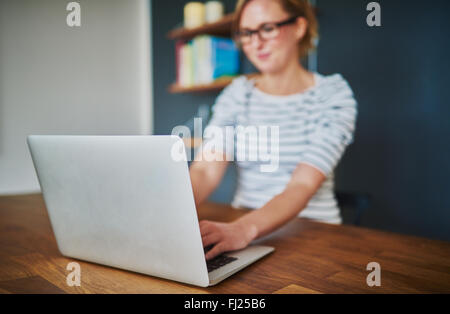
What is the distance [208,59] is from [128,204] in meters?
1.87

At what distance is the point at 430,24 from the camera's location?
62.0 inches

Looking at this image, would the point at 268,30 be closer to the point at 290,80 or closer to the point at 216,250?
the point at 290,80

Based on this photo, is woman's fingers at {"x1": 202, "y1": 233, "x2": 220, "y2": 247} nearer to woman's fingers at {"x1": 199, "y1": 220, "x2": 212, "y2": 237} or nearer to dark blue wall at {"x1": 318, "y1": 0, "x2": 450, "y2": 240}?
woman's fingers at {"x1": 199, "y1": 220, "x2": 212, "y2": 237}

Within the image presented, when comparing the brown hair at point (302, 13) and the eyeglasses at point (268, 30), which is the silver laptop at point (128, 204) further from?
the brown hair at point (302, 13)

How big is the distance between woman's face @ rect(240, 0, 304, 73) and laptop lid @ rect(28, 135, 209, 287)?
950mm

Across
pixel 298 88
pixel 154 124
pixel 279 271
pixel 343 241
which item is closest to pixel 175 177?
pixel 279 271

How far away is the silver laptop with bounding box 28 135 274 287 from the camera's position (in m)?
0.53

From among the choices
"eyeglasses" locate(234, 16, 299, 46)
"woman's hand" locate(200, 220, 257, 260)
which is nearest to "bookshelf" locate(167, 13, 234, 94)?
"eyeglasses" locate(234, 16, 299, 46)

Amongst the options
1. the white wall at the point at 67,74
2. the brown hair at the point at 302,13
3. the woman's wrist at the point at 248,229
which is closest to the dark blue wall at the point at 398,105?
the brown hair at the point at 302,13

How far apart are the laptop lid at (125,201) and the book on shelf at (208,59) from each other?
175 centimetres

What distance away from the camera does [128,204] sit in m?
0.59

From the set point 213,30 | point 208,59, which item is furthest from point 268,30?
point 213,30
